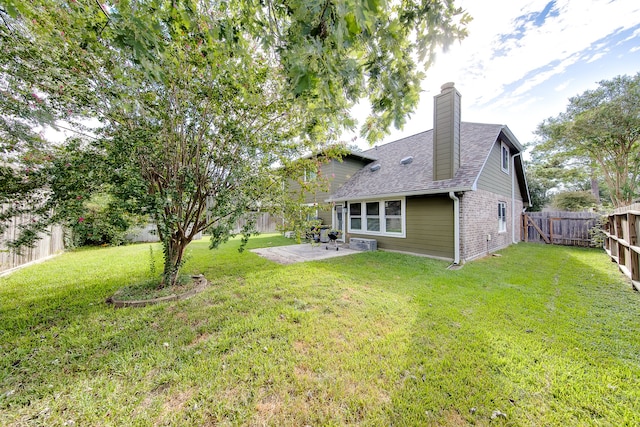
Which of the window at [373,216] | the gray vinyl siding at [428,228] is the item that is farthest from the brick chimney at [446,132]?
the window at [373,216]

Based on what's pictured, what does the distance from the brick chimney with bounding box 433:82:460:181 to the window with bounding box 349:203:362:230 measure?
3.34m

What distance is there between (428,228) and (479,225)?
6.28 ft

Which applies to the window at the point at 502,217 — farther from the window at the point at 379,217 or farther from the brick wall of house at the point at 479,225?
the window at the point at 379,217

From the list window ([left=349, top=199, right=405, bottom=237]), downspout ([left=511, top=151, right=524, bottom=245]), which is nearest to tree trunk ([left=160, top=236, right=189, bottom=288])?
window ([left=349, top=199, right=405, bottom=237])

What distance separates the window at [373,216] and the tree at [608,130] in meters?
11.5

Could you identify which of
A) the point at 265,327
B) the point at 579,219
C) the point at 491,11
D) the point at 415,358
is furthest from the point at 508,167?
the point at 265,327

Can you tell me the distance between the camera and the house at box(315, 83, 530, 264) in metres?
7.16

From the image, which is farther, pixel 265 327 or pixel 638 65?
pixel 638 65

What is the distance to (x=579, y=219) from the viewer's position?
10055 mm

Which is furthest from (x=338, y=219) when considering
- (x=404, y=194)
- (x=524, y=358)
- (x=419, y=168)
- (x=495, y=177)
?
(x=524, y=358)

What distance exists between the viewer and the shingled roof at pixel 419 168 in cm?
719

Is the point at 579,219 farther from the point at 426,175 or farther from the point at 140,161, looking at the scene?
the point at 140,161

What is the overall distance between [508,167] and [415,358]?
37.5 ft

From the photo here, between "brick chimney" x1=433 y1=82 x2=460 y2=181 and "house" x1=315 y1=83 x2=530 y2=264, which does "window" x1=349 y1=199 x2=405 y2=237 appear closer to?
"house" x1=315 y1=83 x2=530 y2=264
